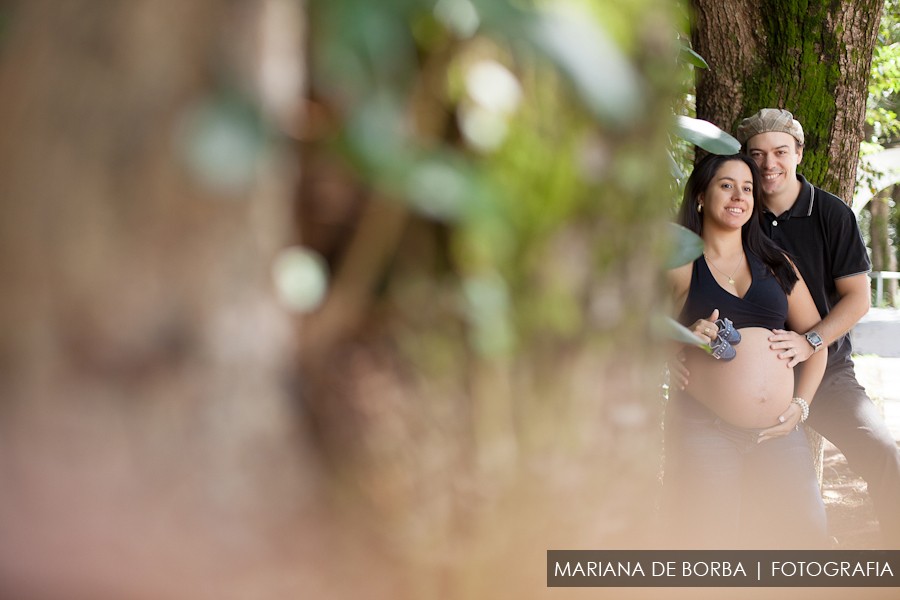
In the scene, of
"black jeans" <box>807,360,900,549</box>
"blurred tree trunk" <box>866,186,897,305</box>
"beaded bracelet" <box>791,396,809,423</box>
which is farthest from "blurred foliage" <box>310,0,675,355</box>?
"blurred tree trunk" <box>866,186,897,305</box>

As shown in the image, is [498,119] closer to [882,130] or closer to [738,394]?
[738,394]

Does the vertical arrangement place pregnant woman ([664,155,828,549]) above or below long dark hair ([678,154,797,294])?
below

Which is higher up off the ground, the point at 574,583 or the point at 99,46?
the point at 99,46

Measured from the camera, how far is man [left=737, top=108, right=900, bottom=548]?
10.6 feet

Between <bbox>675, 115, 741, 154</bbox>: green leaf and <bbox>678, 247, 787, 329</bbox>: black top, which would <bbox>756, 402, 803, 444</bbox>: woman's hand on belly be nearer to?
<bbox>678, 247, 787, 329</bbox>: black top

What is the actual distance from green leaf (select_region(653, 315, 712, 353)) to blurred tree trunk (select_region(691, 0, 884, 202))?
303cm

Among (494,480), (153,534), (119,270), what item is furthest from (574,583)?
(119,270)

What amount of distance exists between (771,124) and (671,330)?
2.30 meters

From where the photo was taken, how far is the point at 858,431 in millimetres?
3385

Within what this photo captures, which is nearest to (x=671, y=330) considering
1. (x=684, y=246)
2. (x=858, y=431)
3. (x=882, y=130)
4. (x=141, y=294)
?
(x=684, y=246)

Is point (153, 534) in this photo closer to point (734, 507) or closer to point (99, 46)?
point (99, 46)

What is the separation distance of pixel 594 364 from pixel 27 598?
0.46 metres

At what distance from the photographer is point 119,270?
0.55 meters

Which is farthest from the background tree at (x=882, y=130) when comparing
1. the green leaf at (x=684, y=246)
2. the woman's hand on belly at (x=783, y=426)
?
the green leaf at (x=684, y=246)
